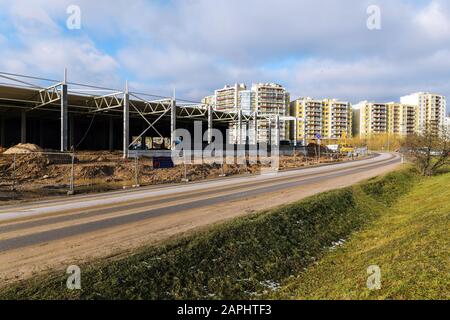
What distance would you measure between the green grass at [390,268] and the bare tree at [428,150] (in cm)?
2259

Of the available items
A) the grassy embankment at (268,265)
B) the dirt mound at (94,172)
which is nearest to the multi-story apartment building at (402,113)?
the dirt mound at (94,172)

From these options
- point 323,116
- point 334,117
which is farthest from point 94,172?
point 334,117

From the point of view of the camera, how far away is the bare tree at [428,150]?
29.3 m

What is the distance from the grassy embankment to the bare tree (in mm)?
22296

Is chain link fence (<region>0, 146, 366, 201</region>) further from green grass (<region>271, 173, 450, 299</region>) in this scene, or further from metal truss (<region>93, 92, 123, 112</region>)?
green grass (<region>271, 173, 450, 299</region>)

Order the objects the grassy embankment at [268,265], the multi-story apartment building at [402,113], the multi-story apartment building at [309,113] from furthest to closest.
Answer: the multi-story apartment building at [402,113] → the multi-story apartment building at [309,113] → the grassy embankment at [268,265]

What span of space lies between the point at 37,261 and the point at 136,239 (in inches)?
89.6

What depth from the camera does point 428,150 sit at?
30.2 m

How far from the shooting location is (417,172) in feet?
107

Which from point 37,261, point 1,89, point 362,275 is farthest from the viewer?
point 1,89

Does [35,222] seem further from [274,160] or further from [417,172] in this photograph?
→ [274,160]

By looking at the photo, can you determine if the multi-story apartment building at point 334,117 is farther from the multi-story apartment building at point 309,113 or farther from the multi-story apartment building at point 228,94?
the multi-story apartment building at point 228,94

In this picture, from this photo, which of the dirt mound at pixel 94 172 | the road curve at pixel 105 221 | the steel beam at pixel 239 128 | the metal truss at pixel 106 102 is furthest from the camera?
the steel beam at pixel 239 128
